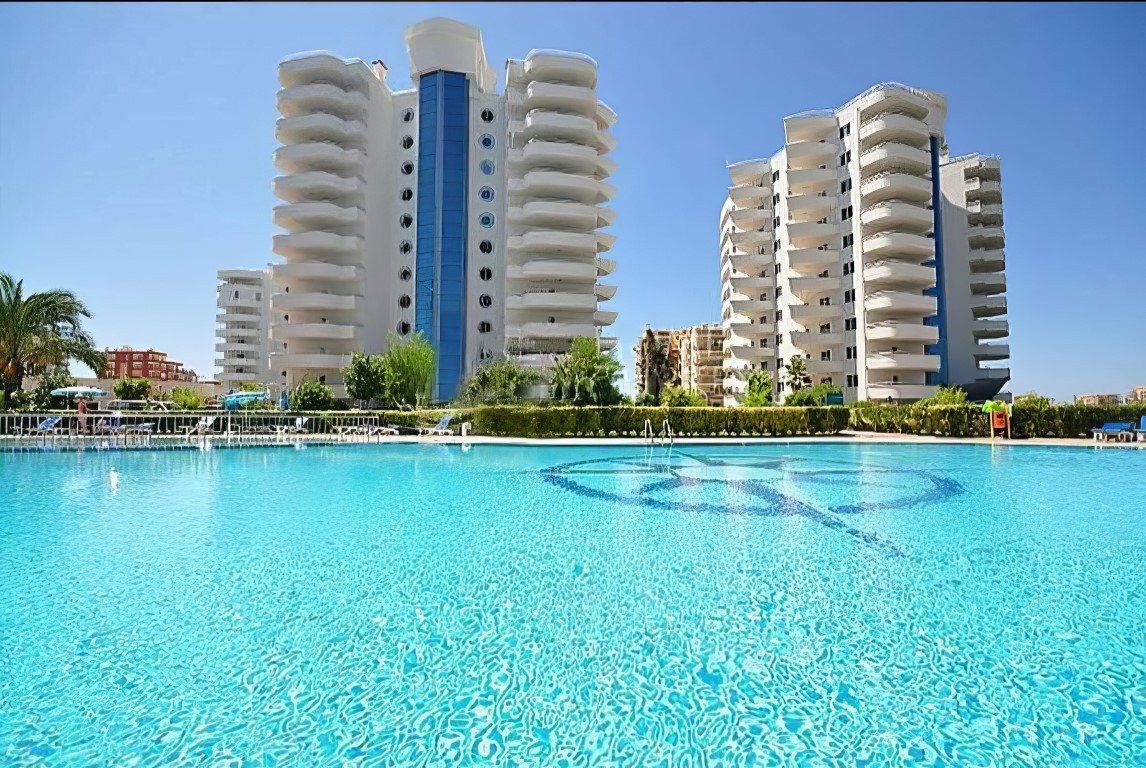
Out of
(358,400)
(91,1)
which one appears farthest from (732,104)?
(358,400)

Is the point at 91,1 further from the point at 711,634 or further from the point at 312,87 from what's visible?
the point at 312,87

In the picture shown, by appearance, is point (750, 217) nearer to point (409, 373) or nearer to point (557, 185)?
point (557, 185)

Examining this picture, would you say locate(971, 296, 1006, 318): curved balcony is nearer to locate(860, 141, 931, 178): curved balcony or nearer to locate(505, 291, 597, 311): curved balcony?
locate(860, 141, 931, 178): curved balcony

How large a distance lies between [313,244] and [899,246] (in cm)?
4546

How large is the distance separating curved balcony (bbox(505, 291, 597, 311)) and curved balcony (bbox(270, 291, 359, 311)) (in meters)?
12.7

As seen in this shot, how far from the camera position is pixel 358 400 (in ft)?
137

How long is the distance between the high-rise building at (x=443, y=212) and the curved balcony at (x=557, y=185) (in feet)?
0.52

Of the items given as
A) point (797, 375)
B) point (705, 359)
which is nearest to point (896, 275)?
point (797, 375)

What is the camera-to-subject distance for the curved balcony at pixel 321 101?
151ft

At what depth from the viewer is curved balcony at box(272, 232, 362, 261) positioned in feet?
148

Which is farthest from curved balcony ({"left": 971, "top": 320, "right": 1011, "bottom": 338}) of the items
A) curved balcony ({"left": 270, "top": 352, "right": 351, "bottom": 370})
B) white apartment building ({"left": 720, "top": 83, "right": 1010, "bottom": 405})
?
curved balcony ({"left": 270, "top": 352, "right": 351, "bottom": 370})

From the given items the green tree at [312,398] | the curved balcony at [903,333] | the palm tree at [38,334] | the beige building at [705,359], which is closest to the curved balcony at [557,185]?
the green tree at [312,398]

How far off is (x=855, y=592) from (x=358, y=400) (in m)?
40.5

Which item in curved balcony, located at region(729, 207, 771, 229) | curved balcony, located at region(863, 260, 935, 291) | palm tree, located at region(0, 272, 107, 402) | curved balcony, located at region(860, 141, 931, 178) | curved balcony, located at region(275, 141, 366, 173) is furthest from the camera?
curved balcony, located at region(729, 207, 771, 229)
